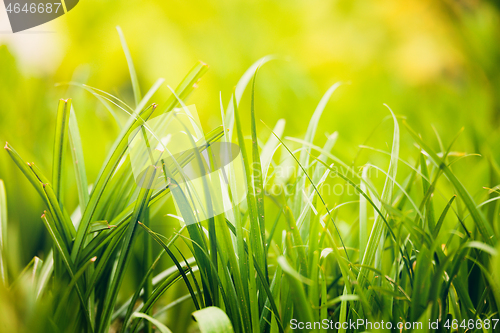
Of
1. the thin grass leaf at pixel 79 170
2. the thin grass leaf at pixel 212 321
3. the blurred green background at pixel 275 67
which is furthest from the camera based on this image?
the blurred green background at pixel 275 67

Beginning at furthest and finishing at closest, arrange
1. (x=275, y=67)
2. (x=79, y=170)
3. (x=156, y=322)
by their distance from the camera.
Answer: (x=275, y=67)
(x=79, y=170)
(x=156, y=322)

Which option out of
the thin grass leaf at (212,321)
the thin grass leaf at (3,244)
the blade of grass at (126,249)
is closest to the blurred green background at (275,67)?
the thin grass leaf at (3,244)

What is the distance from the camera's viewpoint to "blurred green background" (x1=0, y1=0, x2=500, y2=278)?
60 cm

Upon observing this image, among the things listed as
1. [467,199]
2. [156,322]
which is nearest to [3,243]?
[156,322]

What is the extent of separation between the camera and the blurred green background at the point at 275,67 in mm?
597

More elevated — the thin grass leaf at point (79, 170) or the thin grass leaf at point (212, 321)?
the thin grass leaf at point (79, 170)

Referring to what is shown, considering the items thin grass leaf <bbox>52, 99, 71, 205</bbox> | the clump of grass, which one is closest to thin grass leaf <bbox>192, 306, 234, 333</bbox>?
the clump of grass

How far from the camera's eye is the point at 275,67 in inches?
46.1

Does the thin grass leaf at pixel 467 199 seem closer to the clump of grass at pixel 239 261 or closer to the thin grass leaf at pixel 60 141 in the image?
the clump of grass at pixel 239 261

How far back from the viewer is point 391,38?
4.66 feet

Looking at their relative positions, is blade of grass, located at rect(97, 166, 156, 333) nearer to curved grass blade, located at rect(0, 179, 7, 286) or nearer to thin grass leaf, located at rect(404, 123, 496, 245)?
curved grass blade, located at rect(0, 179, 7, 286)

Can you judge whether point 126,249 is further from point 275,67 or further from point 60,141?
point 275,67

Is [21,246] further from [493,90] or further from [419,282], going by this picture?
[493,90]

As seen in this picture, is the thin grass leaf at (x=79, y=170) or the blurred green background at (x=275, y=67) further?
the blurred green background at (x=275, y=67)
